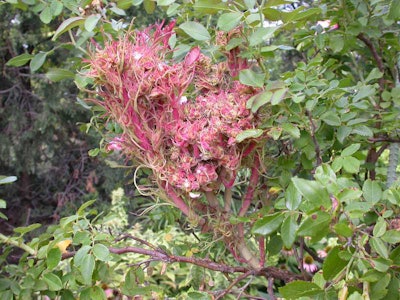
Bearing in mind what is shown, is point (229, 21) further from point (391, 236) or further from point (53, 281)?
point (53, 281)

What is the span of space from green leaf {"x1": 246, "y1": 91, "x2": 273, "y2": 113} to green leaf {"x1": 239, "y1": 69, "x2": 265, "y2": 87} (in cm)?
2

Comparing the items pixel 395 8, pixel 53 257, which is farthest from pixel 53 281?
pixel 395 8

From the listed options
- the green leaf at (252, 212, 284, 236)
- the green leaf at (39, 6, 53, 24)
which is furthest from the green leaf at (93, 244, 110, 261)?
the green leaf at (39, 6, 53, 24)

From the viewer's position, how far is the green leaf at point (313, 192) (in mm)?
499

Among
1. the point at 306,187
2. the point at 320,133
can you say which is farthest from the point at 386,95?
the point at 306,187

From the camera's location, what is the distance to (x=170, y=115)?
2.32 feet

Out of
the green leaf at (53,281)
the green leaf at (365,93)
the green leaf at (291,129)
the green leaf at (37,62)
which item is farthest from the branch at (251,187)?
the green leaf at (37,62)

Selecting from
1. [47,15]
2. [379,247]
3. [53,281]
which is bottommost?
[53,281]

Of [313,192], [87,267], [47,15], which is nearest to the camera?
[313,192]

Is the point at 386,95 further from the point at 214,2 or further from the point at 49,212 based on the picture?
the point at 49,212

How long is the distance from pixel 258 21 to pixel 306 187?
0.94 ft

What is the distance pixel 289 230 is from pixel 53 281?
43 cm

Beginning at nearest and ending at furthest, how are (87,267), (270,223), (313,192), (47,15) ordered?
(313,192), (270,223), (87,267), (47,15)

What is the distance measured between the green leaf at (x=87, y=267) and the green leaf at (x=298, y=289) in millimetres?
304
